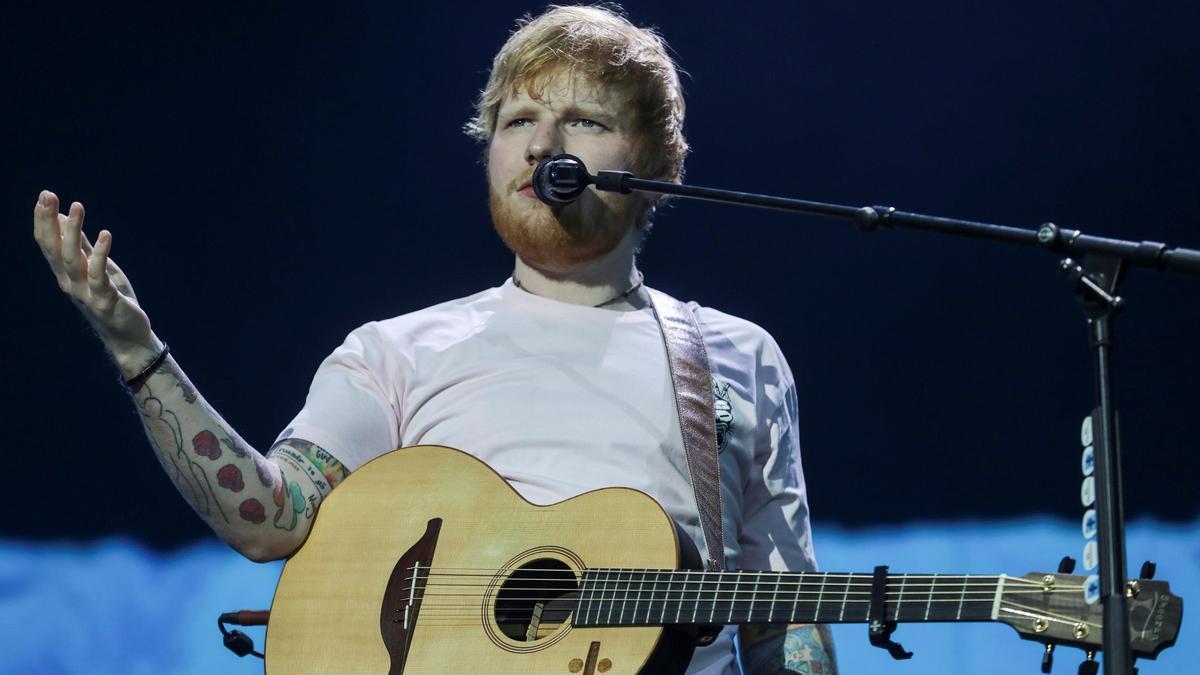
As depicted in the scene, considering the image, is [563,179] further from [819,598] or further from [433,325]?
[819,598]

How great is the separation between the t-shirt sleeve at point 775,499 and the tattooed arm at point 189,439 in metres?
0.86

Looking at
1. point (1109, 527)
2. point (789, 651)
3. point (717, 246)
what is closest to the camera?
point (1109, 527)

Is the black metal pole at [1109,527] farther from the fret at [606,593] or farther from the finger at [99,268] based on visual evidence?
the finger at [99,268]

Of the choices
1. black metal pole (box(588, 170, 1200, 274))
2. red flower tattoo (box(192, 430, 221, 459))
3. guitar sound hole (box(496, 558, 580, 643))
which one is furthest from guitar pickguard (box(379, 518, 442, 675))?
black metal pole (box(588, 170, 1200, 274))

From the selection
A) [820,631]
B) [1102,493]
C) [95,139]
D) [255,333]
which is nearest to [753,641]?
[820,631]

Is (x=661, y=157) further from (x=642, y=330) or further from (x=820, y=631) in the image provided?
(x=820, y=631)

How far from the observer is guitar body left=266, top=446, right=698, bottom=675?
233 cm

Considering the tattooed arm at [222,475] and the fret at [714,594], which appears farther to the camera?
the tattooed arm at [222,475]

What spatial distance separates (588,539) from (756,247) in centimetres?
156

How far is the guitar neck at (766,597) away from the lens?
6.84ft

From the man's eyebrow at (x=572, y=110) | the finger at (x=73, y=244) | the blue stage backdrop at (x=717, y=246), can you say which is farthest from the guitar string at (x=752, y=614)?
the blue stage backdrop at (x=717, y=246)

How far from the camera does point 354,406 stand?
2.76 metres

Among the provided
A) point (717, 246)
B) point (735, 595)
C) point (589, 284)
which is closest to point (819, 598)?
point (735, 595)

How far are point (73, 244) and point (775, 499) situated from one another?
145 centimetres
